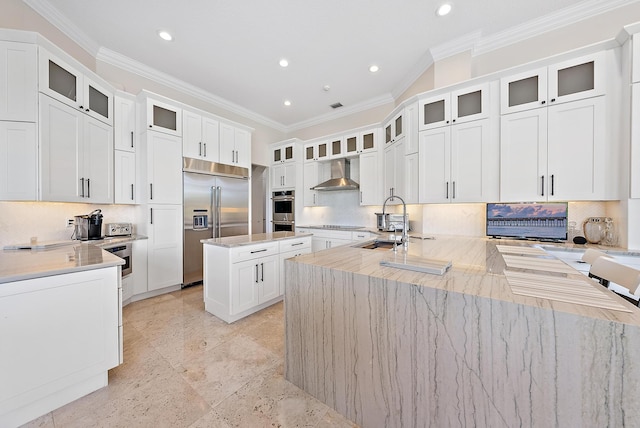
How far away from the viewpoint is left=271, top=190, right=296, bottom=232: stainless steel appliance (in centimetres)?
507

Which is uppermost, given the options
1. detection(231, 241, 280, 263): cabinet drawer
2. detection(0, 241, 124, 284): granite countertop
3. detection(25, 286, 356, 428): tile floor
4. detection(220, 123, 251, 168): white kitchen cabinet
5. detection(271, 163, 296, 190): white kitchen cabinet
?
detection(220, 123, 251, 168): white kitchen cabinet

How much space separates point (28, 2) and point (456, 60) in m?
4.76

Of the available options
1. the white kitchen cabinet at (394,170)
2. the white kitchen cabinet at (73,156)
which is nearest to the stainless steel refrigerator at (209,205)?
the white kitchen cabinet at (73,156)

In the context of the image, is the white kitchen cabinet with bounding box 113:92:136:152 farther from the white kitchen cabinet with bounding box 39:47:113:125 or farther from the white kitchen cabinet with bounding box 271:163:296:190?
the white kitchen cabinet with bounding box 271:163:296:190

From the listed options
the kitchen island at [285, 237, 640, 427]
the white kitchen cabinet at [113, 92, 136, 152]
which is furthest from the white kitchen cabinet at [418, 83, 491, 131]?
the white kitchen cabinet at [113, 92, 136, 152]

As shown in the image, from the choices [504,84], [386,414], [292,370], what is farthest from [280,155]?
[386,414]

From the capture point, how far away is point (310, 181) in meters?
5.01

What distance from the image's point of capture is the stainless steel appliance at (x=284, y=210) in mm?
5066

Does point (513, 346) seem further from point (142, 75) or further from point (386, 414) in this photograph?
point (142, 75)

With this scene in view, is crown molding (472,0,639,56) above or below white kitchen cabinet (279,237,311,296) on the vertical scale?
above

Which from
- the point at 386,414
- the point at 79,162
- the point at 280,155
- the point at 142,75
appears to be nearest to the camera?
the point at 386,414

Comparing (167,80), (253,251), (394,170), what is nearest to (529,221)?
(394,170)

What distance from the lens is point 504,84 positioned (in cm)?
259

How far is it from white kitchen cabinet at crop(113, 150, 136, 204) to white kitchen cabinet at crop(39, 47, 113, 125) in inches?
17.4
